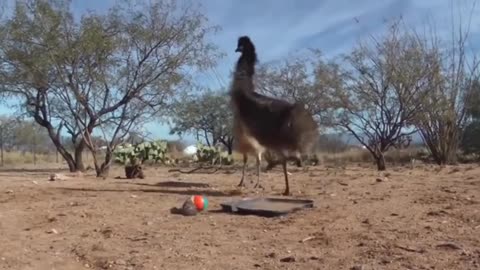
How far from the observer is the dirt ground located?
4.75 metres

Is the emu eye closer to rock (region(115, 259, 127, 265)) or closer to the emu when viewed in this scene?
the emu

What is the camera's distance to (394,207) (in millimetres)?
7031

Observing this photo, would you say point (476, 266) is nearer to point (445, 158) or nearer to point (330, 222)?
point (330, 222)

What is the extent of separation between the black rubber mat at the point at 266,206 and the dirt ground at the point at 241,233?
12cm

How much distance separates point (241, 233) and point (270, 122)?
10.5 ft

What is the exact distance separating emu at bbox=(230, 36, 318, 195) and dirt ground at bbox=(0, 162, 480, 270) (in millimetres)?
756

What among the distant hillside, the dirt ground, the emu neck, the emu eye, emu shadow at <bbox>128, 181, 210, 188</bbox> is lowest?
the dirt ground

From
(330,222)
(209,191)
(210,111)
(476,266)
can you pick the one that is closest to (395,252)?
(476,266)

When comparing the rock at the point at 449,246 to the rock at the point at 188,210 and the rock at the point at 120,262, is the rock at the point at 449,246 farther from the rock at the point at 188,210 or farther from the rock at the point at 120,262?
the rock at the point at 188,210

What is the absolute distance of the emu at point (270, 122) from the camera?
877 centimetres

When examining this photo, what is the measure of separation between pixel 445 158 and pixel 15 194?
54.7 feet

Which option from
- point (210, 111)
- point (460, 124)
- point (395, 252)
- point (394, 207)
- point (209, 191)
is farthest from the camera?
point (210, 111)

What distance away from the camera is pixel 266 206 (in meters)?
6.95

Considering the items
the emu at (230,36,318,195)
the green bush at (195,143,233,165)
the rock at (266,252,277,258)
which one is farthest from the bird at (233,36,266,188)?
the green bush at (195,143,233,165)
